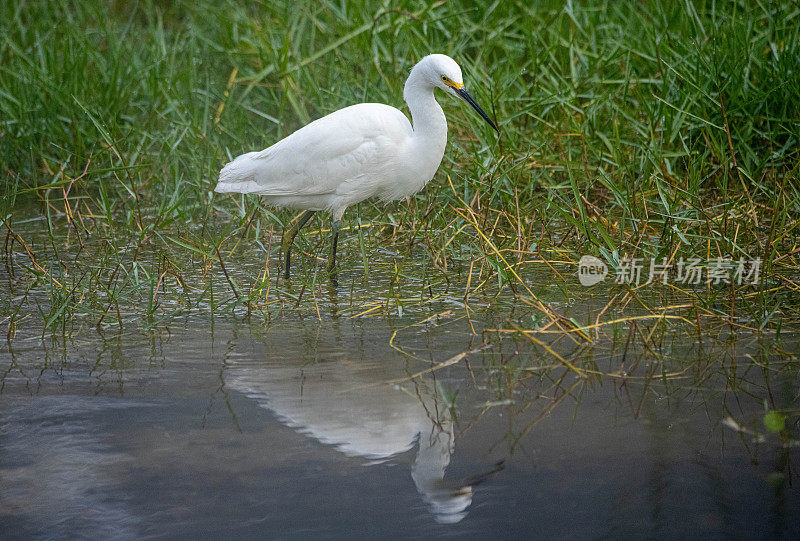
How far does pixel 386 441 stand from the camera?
2596 mm

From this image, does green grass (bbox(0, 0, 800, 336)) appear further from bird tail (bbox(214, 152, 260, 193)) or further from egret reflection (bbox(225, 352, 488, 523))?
egret reflection (bbox(225, 352, 488, 523))

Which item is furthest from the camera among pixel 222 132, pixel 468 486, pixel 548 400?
pixel 222 132

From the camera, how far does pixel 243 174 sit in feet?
15.0

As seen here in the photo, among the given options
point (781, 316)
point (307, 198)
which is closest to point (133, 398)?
point (307, 198)

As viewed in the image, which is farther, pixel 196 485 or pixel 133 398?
pixel 133 398

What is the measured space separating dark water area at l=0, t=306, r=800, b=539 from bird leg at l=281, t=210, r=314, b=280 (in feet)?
3.40

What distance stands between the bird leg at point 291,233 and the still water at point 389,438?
97 centimetres

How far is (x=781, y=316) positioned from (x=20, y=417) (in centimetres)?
266

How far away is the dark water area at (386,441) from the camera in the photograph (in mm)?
2205

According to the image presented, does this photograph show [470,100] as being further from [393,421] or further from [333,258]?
[393,421]

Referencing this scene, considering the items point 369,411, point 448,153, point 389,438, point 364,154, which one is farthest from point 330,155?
point 389,438

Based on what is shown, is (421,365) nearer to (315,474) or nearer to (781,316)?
(315,474)

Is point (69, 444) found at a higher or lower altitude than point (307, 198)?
lower

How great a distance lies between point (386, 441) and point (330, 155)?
81.3 inches
